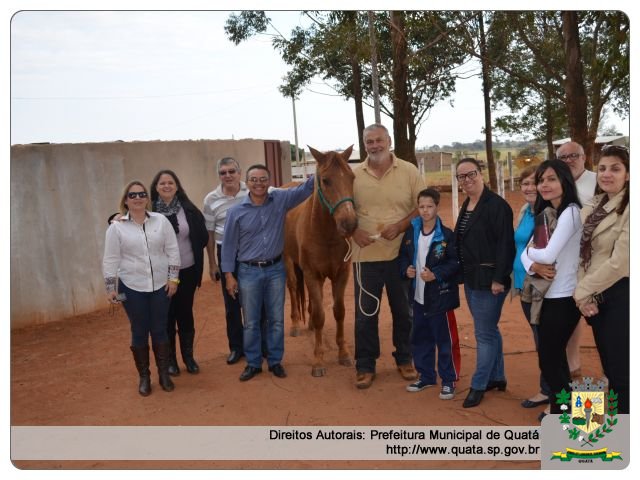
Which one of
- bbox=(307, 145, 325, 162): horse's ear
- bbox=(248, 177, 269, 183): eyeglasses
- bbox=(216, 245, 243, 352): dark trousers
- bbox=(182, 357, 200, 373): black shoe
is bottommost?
bbox=(182, 357, 200, 373): black shoe

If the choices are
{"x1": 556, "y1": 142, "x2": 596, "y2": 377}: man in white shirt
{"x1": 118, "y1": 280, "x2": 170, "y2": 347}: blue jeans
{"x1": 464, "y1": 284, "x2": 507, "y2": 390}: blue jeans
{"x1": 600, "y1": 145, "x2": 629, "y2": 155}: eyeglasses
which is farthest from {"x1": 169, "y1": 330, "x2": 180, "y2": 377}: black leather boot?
{"x1": 600, "y1": 145, "x2": 629, "y2": 155}: eyeglasses

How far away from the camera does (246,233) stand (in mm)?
4789

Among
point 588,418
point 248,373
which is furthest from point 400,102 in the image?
point 588,418

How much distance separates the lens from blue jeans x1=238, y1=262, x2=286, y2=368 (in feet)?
15.9

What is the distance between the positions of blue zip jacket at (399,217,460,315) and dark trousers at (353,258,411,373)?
39 centimetres

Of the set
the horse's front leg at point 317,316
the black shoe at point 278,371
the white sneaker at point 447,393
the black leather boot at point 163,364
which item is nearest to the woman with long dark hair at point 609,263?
the white sneaker at point 447,393

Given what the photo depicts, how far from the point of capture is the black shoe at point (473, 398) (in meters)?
4.14

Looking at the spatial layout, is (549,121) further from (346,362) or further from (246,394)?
(246,394)

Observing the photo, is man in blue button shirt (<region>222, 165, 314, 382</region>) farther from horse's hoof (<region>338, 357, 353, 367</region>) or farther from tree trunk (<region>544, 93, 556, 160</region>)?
tree trunk (<region>544, 93, 556, 160</region>)

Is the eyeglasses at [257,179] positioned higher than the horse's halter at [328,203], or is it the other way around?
the eyeglasses at [257,179]

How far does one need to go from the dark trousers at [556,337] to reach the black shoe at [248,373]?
102 inches

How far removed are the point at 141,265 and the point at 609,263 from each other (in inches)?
135

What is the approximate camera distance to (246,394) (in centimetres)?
466

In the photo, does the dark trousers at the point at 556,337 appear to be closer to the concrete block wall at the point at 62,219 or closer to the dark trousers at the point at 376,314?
the dark trousers at the point at 376,314
